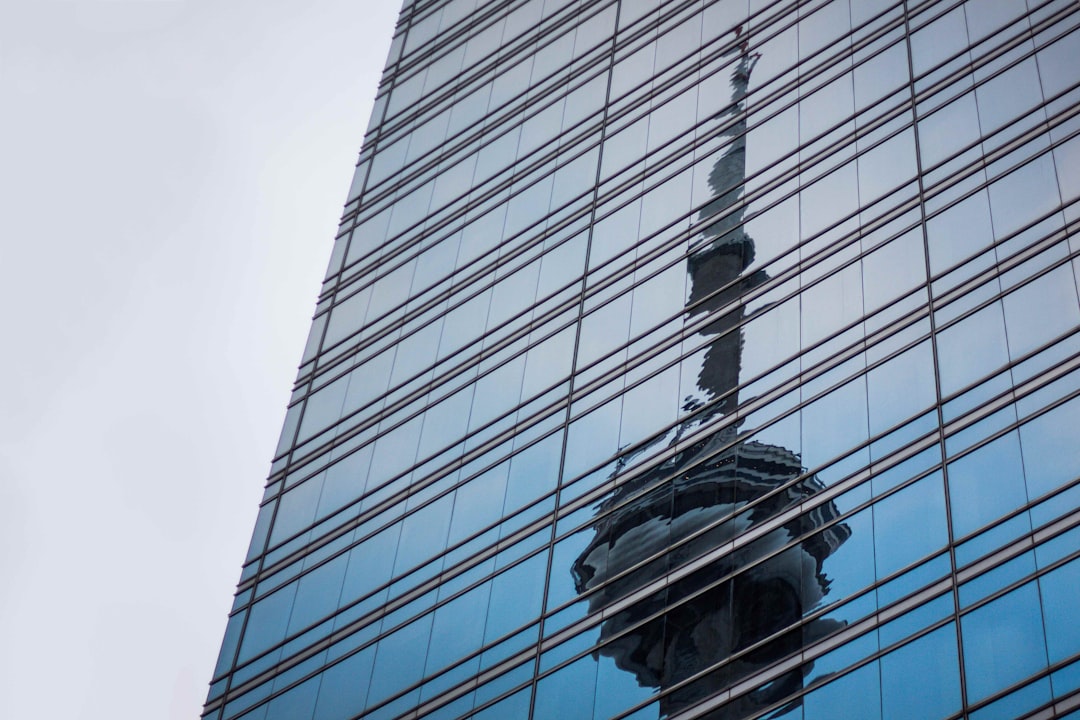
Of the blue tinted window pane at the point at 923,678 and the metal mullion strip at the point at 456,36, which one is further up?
the metal mullion strip at the point at 456,36

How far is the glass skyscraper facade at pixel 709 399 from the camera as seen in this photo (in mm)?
34094

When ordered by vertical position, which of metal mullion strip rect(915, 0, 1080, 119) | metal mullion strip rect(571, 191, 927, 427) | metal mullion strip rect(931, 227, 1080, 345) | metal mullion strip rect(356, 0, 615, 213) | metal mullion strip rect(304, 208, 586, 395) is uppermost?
metal mullion strip rect(356, 0, 615, 213)

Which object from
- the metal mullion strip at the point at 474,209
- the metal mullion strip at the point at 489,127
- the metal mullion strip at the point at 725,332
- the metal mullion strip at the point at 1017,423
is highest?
the metal mullion strip at the point at 489,127

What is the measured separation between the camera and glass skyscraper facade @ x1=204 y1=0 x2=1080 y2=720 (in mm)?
34094

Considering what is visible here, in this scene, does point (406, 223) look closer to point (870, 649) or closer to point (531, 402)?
point (531, 402)

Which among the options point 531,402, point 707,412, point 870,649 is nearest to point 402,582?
point 531,402

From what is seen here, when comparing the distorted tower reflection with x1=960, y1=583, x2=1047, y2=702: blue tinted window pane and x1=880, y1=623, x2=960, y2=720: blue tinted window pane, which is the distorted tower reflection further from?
x1=960, y1=583, x2=1047, y2=702: blue tinted window pane

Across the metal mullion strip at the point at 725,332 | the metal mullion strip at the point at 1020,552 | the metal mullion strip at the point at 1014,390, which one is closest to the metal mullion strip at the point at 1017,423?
Result: the metal mullion strip at the point at 1014,390

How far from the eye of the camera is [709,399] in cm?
4200

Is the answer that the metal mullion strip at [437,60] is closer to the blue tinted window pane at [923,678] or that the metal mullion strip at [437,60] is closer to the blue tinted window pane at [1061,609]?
the blue tinted window pane at [923,678]

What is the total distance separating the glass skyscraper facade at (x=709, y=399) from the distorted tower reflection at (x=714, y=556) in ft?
0.28

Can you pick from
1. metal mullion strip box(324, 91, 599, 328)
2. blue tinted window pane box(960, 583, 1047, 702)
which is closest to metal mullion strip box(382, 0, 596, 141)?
metal mullion strip box(324, 91, 599, 328)

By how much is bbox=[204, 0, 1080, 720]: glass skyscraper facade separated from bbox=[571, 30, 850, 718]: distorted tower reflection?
0.28ft

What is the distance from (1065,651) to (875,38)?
2262cm
